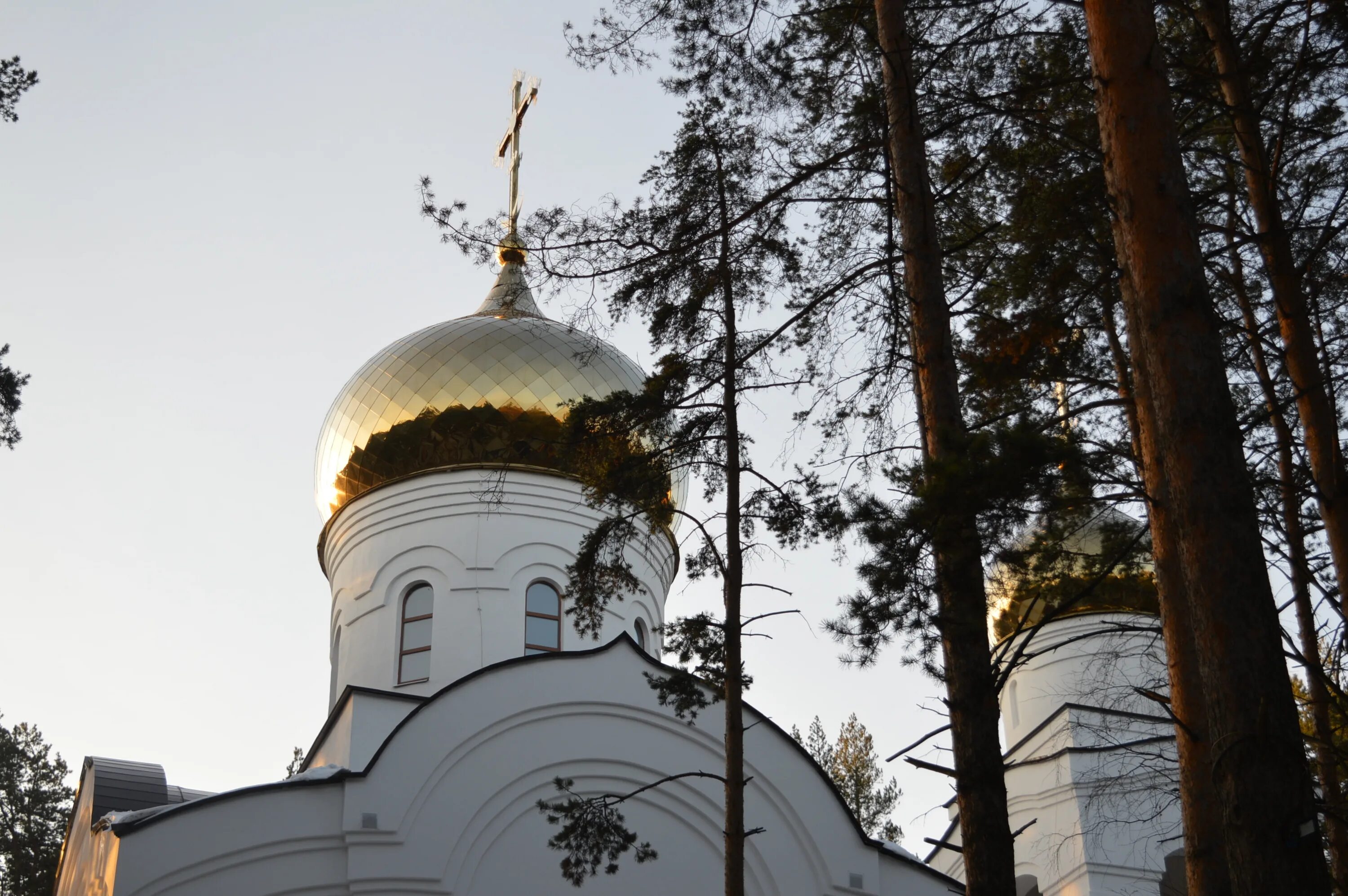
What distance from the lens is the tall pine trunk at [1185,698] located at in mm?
6820

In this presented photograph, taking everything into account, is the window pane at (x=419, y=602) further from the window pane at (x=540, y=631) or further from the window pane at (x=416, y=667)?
the window pane at (x=540, y=631)

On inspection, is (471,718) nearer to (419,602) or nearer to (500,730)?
(500,730)

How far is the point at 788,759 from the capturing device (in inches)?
473

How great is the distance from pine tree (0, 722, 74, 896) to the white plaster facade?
13201 millimetres

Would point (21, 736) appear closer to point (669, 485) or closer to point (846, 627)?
point (669, 485)

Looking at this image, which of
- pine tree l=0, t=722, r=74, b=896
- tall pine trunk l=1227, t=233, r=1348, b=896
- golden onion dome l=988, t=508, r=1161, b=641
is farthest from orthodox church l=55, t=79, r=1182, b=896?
pine tree l=0, t=722, r=74, b=896

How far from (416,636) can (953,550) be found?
378 inches

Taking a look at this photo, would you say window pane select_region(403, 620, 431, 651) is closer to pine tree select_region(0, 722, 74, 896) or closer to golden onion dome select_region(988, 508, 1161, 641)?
golden onion dome select_region(988, 508, 1161, 641)

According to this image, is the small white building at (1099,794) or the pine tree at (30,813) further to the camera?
the pine tree at (30,813)

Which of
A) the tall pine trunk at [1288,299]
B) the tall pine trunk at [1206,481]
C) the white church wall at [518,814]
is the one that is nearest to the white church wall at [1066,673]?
the white church wall at [518,814]

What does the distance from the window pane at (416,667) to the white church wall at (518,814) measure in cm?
276

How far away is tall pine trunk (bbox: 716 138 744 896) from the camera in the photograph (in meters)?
7.60

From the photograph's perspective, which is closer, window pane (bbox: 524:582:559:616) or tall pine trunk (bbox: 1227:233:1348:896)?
tall pine trunk (bbox: 1227:233:1348:896)

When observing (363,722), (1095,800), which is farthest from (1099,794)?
(363,722)
